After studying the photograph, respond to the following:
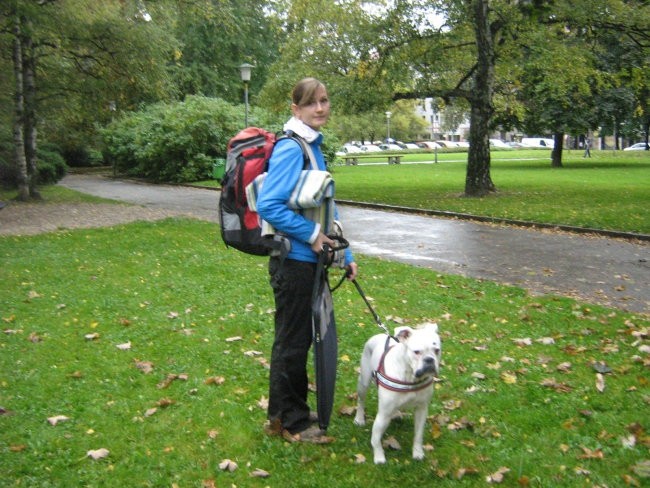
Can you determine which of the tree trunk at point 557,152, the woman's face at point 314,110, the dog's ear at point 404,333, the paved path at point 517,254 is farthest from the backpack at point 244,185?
the tree trunk at point 557,152

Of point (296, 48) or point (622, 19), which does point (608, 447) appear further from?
point (296, 48)

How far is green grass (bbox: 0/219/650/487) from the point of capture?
13.0 feet

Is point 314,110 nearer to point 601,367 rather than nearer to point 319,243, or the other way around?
point 319,243

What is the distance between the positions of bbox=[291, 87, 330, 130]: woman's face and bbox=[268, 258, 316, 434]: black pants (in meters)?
0.81

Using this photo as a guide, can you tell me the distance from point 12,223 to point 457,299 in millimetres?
11729

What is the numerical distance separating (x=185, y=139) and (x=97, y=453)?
24989mm

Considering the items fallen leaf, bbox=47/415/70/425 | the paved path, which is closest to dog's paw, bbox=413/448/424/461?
fallen leaf, bbox=47/415/70/425

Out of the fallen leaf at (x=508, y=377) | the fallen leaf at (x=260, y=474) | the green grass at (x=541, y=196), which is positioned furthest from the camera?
the green grass at (x=541, y=196)

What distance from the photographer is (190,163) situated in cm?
2839

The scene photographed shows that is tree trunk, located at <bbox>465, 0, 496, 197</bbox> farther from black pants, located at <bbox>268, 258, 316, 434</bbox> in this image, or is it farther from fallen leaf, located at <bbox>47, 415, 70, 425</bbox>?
fallen leaf, located at <bbox>47, 415, 70, 425</bbox>

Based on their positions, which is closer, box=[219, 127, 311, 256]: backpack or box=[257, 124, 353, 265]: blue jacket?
box=[257, 124, 353, 265]: blue jacket

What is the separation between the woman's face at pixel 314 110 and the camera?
150 inches

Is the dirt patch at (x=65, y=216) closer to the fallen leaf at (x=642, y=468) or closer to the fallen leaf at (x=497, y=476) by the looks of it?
the fallen leaf at (x=497, y=476)

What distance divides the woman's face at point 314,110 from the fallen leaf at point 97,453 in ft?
7.84
